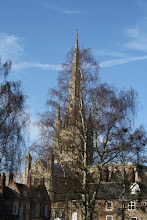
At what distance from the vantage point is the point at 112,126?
2525 centimetres

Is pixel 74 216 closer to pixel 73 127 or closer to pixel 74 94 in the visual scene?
pixel 73 127

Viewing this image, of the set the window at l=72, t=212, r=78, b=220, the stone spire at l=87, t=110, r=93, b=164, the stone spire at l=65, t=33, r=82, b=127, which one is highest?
the stone spire at l=65, t=33, r=82, b=127

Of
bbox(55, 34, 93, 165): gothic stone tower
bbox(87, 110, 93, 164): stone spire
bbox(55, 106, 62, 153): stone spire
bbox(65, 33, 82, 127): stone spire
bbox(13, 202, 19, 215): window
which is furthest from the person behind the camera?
bbox(13, 202, 19, 215): window

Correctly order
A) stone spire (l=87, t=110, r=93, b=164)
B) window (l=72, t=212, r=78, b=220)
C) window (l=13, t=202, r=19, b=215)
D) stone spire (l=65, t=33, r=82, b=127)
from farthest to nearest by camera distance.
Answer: window (l=13, t=202, r=19, b=215) < window (l=72, t=212, r=78, b=220) < stone spire (l=65, t=33, r=82, b=127) < stone spire (l=87, t=110, r=93, b=164)

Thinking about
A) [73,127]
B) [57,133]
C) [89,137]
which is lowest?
[89,137]

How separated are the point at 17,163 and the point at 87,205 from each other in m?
6.00

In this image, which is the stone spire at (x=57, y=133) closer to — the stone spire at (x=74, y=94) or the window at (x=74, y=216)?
the stone spire at (x=74, y=94)

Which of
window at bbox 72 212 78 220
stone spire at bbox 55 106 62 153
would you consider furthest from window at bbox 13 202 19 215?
stone spire at bbox 55 106 62 153

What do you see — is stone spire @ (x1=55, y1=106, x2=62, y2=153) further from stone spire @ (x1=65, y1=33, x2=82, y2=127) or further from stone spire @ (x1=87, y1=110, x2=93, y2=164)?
stone spire @ (x1=87, y1=110, x2=93, y2=164)

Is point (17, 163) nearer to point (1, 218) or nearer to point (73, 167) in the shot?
point (73, 167)

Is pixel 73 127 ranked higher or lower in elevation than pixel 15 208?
higher

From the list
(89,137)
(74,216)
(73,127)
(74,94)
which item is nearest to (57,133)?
(73,127)

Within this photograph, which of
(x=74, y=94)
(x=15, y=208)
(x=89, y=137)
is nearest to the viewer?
(x=89, y=137)

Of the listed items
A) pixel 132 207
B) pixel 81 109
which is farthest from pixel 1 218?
pixel 81 109
